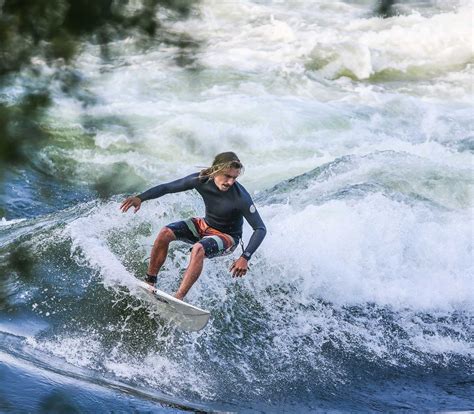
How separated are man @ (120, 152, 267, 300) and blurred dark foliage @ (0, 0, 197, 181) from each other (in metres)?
4.38

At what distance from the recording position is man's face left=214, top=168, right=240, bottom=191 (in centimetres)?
661

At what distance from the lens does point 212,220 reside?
22.9 ft

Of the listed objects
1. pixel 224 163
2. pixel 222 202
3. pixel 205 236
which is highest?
pixel 224 163

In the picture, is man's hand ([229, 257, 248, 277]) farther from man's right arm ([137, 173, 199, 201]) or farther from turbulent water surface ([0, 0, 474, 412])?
man's right arm ([137, 173, 199, 201])

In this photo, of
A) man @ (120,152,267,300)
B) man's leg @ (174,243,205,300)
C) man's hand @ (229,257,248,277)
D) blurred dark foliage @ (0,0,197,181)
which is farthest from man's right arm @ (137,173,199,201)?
blurred dark foliage @ (0,0,197,181)

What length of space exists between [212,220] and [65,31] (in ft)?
16.5

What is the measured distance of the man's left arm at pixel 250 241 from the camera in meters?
6.33

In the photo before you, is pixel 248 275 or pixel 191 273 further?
pixel 248 275

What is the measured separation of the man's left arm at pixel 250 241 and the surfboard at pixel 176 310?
424 mm

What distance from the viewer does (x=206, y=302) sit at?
24.6 feet

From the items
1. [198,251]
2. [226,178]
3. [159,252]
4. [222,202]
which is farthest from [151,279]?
[226,178]

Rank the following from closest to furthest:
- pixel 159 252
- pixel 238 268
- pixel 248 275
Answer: pixel 238 268
pixel 159 252
pixel 248 275

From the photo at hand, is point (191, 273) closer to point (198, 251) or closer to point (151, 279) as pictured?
point (198, 251)

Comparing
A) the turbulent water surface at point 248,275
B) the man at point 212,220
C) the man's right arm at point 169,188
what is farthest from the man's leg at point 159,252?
the turbulent water surface at point 248,275
